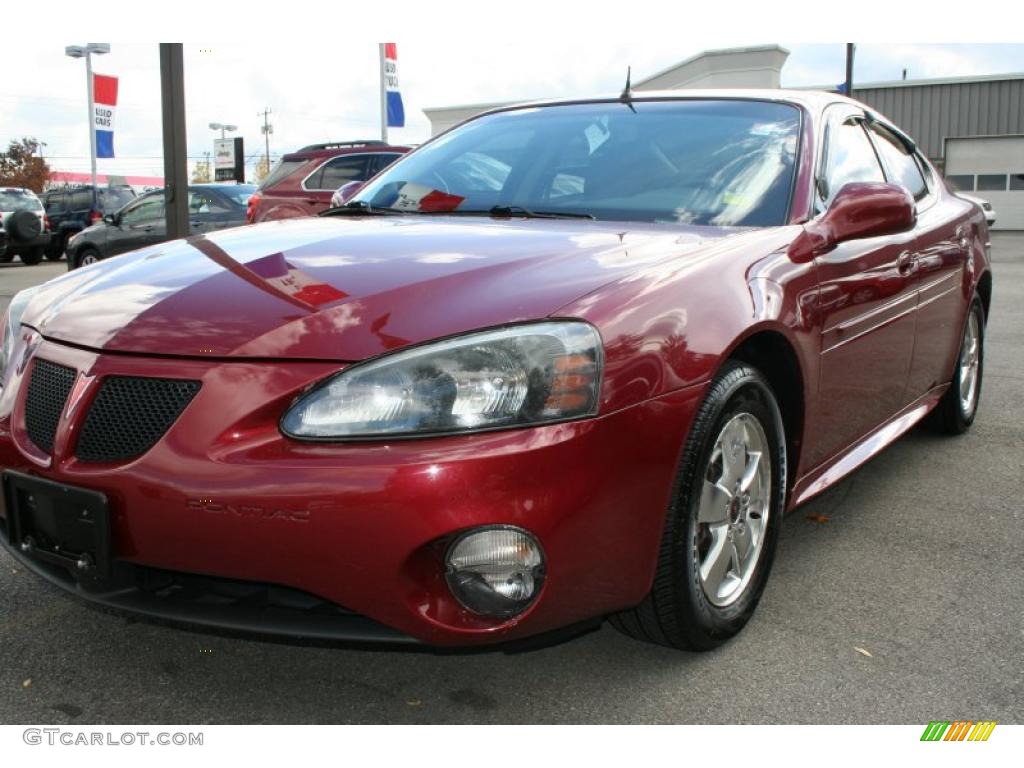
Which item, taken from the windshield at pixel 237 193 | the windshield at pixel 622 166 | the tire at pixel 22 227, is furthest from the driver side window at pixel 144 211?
the windshield at pixel 622 166

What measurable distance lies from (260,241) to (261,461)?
1.09 metres

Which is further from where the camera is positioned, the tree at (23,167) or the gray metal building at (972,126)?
the tree at (23,167)

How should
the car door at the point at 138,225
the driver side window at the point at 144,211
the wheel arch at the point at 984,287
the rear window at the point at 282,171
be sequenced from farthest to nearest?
the driver side window at the point at 144,211 < the car door at the point at 138,225 < the rear window at the point at 282,171 < the wheel arch at the point at 984,287

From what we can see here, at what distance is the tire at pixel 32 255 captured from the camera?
68.5 feet

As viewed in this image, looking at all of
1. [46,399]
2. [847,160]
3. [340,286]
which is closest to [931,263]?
[847,160]

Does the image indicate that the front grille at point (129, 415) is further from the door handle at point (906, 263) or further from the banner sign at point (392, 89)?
the banner sign at point (392, 89)

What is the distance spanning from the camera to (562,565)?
2.14 m

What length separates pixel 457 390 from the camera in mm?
2125

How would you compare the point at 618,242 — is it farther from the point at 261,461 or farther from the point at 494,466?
the point at 261,461

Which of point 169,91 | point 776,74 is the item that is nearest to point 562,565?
point 169,91

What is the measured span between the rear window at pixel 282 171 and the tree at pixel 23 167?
151 feet

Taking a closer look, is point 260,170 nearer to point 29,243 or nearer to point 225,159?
point 225,159

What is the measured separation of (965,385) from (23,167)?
57071mm
